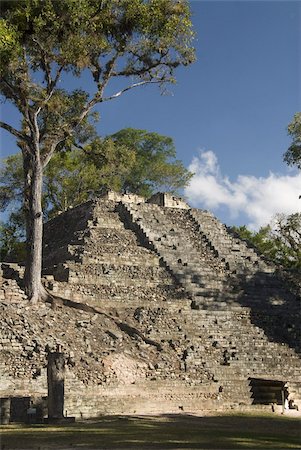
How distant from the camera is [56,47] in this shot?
74.7ft

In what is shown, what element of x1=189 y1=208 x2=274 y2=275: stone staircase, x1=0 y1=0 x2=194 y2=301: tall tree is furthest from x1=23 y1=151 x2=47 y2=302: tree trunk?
x1=189 y1=208 x2=274 y2=275: stone staircase

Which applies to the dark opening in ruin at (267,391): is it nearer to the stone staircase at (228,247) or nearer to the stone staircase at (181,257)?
the stone staircase at (181,257)

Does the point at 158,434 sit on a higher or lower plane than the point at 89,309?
lower

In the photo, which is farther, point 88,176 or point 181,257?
point 88,176

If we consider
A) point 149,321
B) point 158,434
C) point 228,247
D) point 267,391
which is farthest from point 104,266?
point 158,434

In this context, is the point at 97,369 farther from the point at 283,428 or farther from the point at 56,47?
the point at 56,47

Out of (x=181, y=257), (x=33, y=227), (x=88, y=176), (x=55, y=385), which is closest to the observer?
(x=55, y=385)

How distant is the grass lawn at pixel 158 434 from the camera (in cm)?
1033

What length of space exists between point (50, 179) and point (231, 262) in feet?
54.6

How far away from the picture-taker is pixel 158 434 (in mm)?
12016

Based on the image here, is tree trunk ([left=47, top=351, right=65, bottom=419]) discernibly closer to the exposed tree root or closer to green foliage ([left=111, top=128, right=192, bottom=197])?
the exposed tree root

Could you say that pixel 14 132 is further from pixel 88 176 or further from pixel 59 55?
pixel 88 176

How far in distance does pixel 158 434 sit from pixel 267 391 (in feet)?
30.2

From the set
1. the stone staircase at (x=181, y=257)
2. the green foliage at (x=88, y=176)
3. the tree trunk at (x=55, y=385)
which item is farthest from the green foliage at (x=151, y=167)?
the tree trunk at (x=55, y=385)
